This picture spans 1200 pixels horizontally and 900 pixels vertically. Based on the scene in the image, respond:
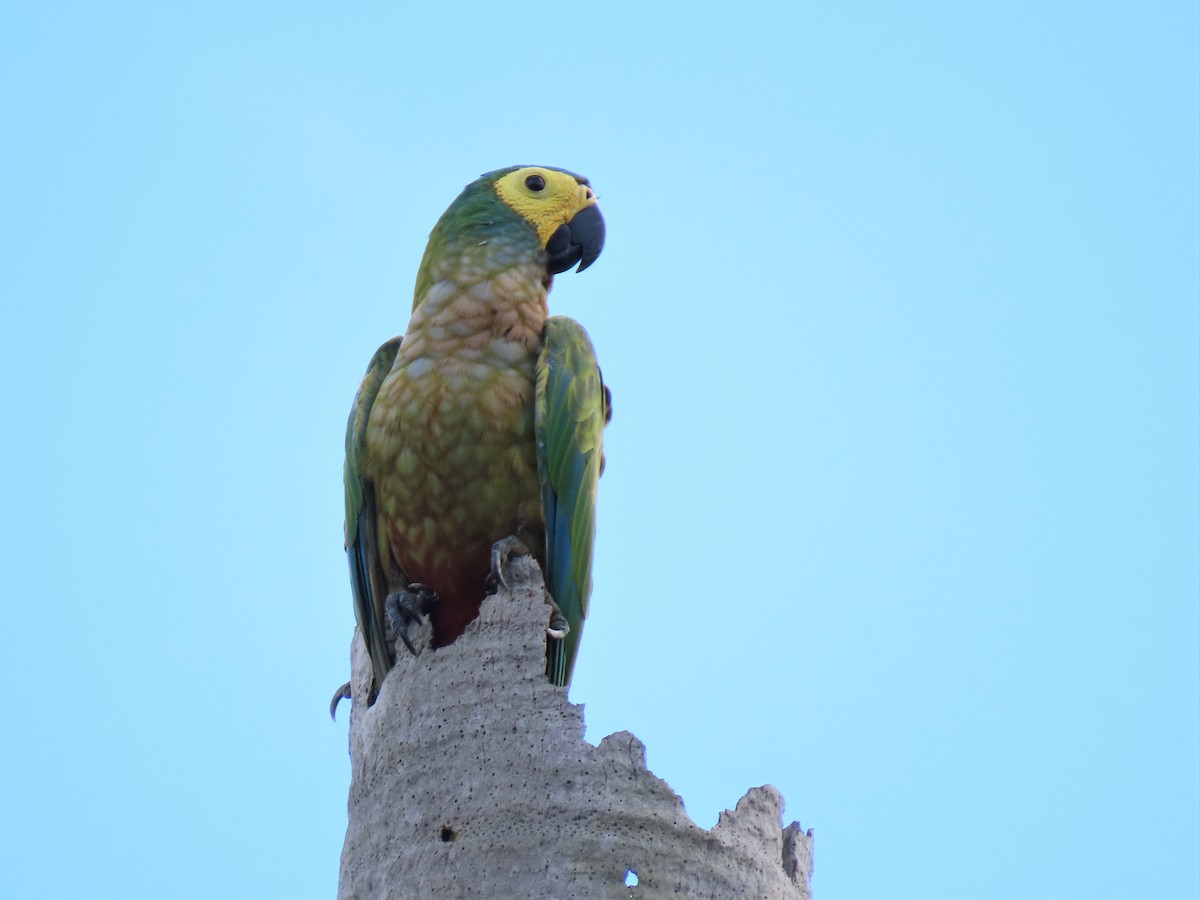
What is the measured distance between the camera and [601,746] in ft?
13.2

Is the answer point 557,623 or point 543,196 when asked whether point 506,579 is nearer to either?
point 557,623

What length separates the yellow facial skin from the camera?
5.93 m

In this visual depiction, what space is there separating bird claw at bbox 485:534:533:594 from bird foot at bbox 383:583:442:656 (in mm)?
258

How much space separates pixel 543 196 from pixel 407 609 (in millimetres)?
2079

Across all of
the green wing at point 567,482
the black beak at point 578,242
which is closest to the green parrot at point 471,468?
the green wing at point 567,482

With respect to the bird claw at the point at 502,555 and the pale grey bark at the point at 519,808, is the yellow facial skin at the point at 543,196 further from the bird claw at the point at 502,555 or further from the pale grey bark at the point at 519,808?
the pale grey bark at the point at 519,808

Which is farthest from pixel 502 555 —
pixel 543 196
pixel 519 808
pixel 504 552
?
pixel 543 196

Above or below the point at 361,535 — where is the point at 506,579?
below

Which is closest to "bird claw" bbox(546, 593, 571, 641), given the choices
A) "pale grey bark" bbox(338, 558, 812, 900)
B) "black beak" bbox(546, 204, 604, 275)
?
"pale grey bark" bbox(338, 558, 812, 900)

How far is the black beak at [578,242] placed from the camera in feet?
19.6

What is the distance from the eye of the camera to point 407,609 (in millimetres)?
4902

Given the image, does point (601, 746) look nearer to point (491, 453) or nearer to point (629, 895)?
point (629, 895)

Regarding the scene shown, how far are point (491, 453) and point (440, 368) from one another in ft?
1.36

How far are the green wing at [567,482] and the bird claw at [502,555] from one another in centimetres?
12
